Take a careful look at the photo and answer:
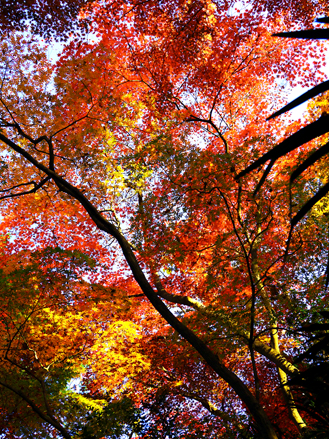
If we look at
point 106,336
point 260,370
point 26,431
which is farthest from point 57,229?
point 260,370

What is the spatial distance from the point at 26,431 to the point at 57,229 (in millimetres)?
9233

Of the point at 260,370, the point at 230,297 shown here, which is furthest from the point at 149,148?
the point at 260,370

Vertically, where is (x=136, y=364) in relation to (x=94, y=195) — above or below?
below

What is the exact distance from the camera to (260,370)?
1560 cm

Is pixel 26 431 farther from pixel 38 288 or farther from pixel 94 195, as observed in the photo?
pixel 94 195

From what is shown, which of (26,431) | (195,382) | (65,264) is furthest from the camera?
(195,382)

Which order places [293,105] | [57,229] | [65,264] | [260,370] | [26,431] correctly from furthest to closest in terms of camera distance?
[57,229]
[260,370]
[26,431]
[65,264]
[293,105]

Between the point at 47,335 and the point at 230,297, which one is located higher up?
the point at 47,335

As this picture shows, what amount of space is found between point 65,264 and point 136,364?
6.34m

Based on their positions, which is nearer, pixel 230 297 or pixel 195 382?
pixel 230 297

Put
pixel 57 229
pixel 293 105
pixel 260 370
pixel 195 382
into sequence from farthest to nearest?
1. pixel 57 229
2. pixel 260 370
3. pixel 195 382
4. pixel 293 105

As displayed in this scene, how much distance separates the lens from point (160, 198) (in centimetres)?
909

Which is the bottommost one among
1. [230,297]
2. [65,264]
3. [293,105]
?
[293,105]

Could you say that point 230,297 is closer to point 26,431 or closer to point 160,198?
point 160,198
